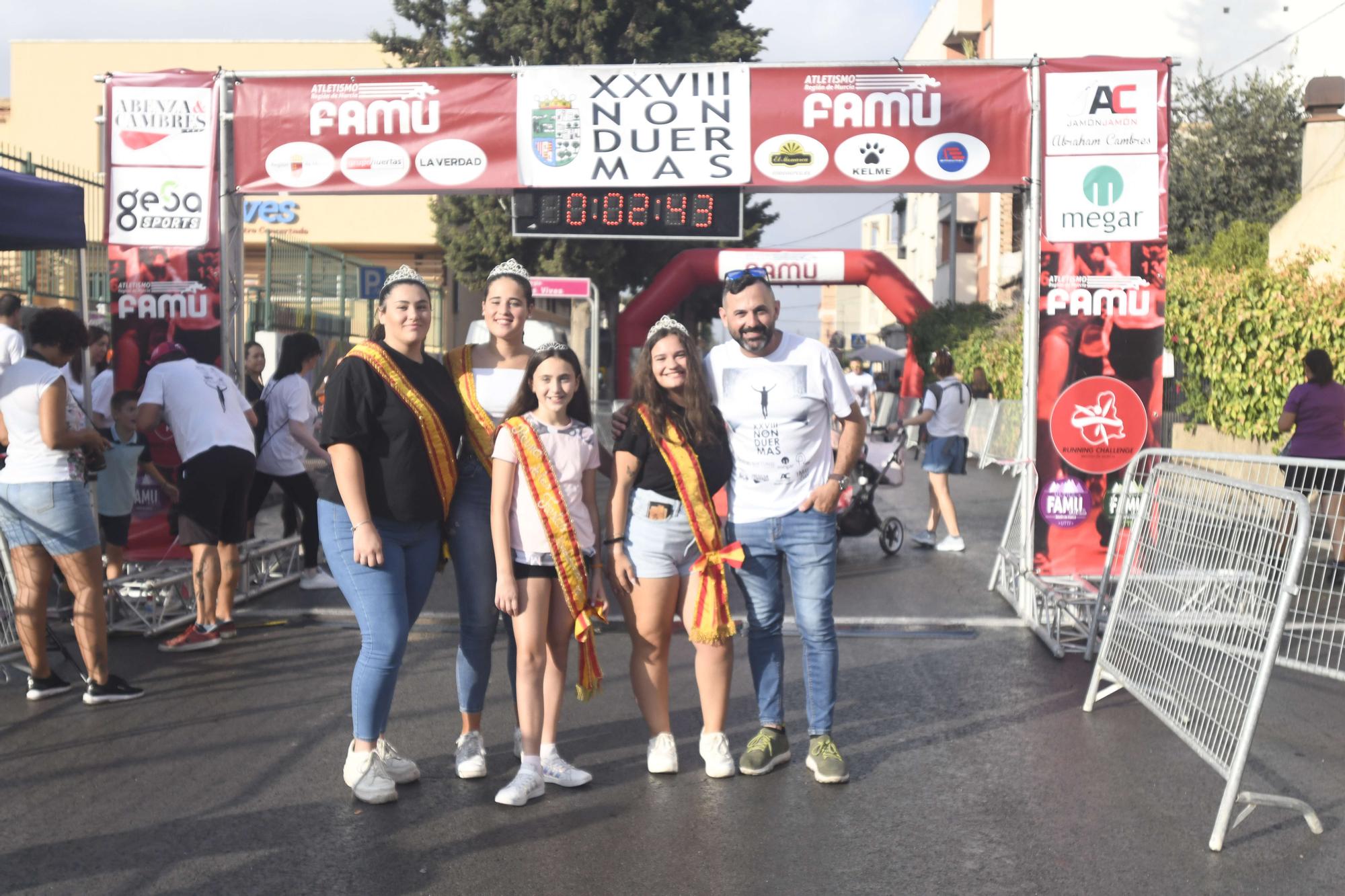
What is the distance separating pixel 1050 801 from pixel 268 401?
6126 mm

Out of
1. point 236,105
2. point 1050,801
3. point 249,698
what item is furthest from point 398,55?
point 1050,801

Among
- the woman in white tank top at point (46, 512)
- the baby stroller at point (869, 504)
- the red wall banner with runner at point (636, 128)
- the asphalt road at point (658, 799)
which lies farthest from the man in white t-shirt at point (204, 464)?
the baby stroller at point (869, 504)

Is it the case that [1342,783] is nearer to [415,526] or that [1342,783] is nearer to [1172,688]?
[1172,688]

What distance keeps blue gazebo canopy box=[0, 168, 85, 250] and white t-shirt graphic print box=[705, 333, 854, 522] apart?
13.2ft

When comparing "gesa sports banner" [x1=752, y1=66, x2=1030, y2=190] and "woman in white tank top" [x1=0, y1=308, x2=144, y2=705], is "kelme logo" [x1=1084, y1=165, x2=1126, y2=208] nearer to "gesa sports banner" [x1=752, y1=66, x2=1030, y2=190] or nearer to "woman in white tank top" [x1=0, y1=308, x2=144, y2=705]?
"gesa sports banner" [x1=752, y1=66, x2=1030, y2=190]

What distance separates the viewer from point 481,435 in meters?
5.33

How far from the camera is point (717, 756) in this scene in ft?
18.0

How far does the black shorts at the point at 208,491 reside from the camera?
25.4 ft

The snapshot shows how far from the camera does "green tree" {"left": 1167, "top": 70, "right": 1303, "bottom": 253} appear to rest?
27.3 meters

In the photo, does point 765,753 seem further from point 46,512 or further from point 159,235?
point 159,235

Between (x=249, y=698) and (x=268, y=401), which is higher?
(x=268, y=401)

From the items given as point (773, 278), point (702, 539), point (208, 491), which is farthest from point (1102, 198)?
point (773, 278)

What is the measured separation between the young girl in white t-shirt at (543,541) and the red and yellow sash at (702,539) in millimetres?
323

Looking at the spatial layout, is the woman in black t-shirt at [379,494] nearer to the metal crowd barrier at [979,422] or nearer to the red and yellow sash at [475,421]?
the red and yellow sash at [475,421]
